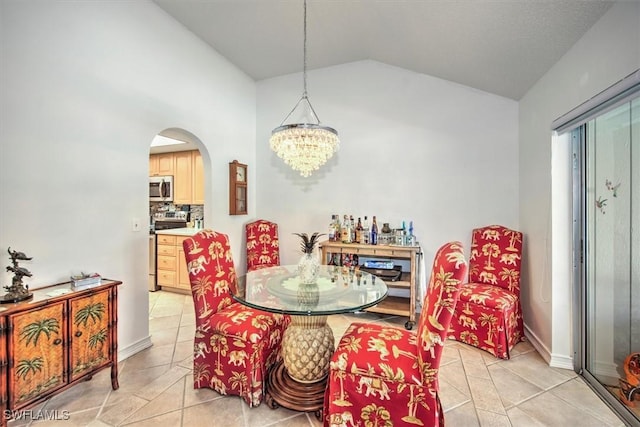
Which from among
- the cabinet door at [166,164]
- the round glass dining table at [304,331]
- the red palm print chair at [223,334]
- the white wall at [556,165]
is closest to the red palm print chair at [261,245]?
the red palm print chair at [223,334]

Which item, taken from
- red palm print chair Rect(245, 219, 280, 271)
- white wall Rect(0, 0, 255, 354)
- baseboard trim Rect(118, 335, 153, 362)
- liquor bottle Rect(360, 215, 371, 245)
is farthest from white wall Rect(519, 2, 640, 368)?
baseboard trim Rect(118, 335, 153, 362)

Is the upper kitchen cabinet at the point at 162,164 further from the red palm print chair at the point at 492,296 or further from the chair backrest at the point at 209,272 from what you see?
the red palm print chair at the point at 492,296

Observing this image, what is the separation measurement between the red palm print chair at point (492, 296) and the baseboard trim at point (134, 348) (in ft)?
9.46

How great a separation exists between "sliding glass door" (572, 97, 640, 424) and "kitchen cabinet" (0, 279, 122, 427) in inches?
131

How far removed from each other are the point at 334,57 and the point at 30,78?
2885 mm

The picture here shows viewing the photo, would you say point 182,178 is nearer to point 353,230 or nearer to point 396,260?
point 353,230

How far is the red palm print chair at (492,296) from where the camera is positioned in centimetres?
250

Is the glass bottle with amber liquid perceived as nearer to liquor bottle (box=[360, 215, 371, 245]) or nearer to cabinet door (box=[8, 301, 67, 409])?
liquor bottle (box=[360, 215, 371, 245])

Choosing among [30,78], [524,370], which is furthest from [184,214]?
[524,370]

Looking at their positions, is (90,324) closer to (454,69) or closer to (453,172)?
(453,172)

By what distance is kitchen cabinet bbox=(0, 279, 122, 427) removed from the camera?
149cm

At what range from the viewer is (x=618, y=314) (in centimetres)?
202

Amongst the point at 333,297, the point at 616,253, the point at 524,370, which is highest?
the point at 616,253

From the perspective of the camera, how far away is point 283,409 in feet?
6.06
